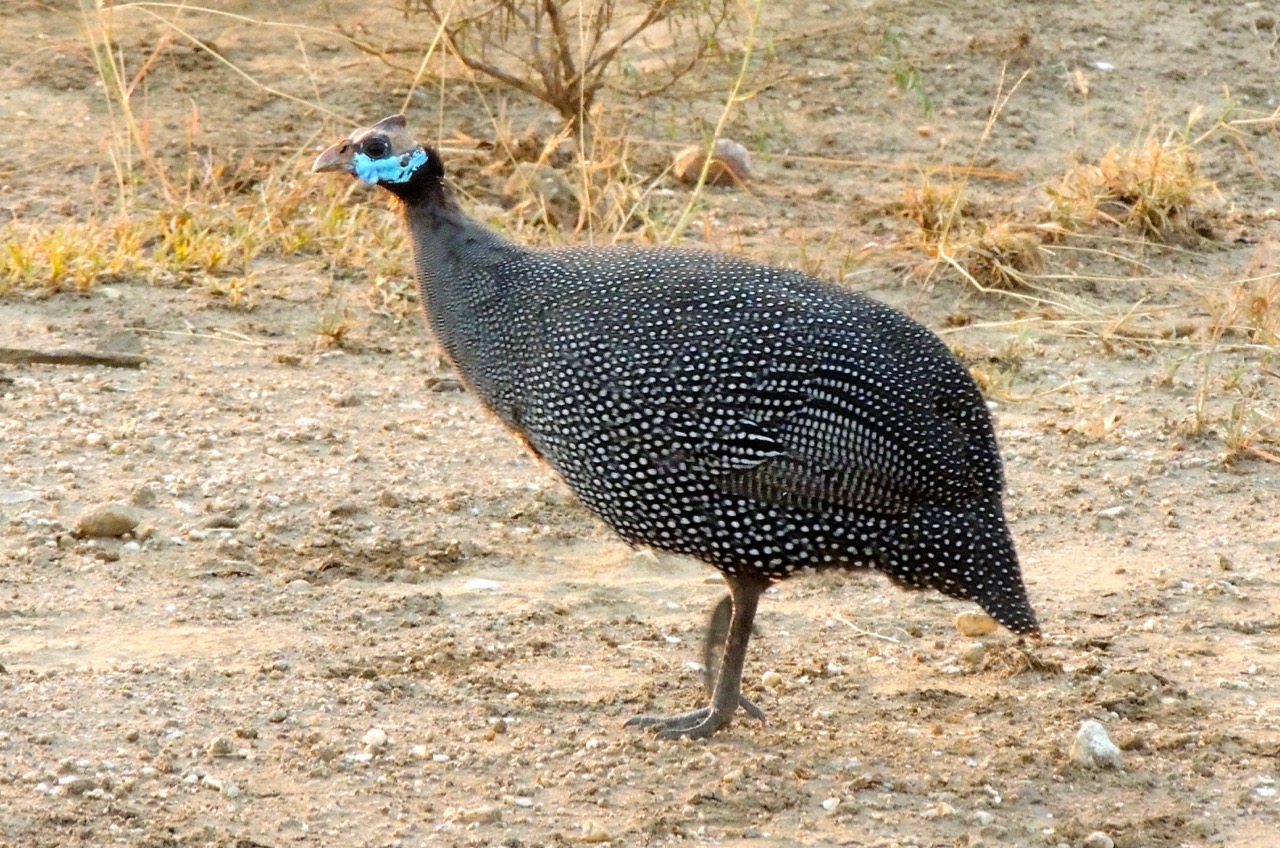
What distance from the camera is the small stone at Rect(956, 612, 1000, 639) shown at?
4.46 m

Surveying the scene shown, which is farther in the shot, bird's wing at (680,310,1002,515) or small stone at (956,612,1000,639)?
small stone at (956,612,1000,639)

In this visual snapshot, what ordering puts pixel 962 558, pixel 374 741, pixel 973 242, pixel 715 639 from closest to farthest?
pixel 374 741 → pixel 962 558 → pixel 715 639 → pixel 973 242

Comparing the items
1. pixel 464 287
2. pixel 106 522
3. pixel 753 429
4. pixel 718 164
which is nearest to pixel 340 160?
pixel 464 287

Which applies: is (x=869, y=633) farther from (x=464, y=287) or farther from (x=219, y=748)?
(x=219, y=748)

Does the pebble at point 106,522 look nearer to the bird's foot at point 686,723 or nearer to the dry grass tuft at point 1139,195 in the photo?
the bird's foot at point 686,723

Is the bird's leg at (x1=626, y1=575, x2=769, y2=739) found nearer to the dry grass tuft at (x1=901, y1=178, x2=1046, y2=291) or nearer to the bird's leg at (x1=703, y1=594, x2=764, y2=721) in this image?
the bird's leg at (x1=703, y1=594, x2=764, y2=721)

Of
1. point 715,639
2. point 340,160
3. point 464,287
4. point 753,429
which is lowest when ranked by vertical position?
point 715,639

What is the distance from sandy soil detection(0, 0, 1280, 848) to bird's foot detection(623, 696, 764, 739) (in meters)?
0.04

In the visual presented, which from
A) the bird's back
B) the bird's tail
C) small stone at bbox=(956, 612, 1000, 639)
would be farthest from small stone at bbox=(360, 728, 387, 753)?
small stone at bbox=(956, 612, 1000, 639)

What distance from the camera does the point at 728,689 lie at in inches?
155

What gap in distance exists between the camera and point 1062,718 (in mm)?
4012

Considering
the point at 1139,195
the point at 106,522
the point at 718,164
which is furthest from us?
the point at 718,164

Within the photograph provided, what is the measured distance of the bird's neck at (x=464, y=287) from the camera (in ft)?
13.3

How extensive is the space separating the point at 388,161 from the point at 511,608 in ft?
3.67
